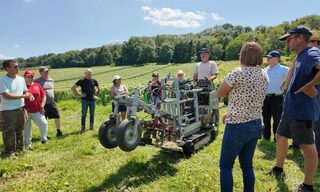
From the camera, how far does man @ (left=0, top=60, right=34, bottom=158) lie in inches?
287

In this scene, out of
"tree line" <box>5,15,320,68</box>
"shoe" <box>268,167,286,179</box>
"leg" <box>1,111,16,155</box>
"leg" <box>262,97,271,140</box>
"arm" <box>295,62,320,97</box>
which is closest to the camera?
"arm" <box>295,62,320,97</box>

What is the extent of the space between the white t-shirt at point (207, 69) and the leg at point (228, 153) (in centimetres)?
479

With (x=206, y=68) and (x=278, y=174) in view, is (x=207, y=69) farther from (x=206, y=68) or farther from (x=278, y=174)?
(x=278, y=174)

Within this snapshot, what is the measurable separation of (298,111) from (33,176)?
4.92 m

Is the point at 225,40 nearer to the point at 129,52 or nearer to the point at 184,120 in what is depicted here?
the point at 129,52

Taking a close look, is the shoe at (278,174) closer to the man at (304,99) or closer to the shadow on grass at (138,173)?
the man at (304,99)

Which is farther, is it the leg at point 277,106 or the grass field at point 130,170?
the leg at point 277,106

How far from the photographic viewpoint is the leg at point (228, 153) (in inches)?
165

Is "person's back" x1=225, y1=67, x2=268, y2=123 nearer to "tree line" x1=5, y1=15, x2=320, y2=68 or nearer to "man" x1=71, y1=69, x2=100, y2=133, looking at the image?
"man" x1=71, y1=69, x2=100, y2=133

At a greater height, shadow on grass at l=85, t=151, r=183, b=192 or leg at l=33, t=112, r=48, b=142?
leg at l=33, t=112, r=48, b=142

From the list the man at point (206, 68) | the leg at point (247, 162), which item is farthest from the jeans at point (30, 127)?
the leg at point (247, 162)

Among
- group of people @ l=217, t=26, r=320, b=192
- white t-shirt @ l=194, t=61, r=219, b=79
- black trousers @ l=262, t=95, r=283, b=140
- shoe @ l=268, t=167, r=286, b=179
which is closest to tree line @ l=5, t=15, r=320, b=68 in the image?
white t-shirt @ l=194, t=61, r=219, b=79

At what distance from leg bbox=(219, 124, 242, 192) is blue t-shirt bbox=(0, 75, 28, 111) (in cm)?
524

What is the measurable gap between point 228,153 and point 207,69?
4967 millimetres
